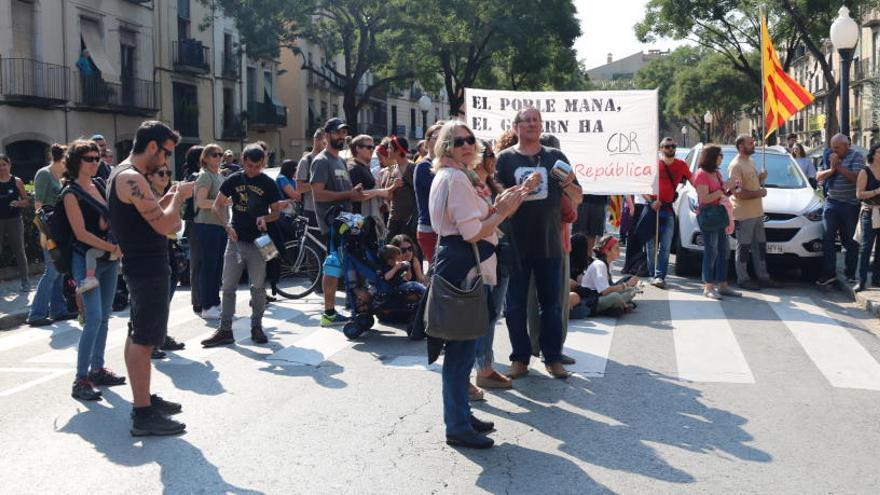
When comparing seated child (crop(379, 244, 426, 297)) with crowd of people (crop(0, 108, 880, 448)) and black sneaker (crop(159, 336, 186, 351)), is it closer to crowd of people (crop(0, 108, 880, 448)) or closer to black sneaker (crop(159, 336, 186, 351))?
crowd of people (crop(0, 108, 880, 448))

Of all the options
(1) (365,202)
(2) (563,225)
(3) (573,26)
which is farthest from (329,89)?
(2) (563,225)

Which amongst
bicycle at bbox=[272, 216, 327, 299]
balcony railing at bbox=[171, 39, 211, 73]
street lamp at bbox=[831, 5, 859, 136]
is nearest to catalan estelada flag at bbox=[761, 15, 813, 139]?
street lamp at bbox=[831, 5, 859, 136]

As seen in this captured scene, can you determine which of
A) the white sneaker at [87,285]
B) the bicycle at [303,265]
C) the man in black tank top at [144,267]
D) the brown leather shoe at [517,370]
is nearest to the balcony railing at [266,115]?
the bicycle at [303,265]

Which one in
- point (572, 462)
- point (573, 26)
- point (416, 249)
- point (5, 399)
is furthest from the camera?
point (573, 26)

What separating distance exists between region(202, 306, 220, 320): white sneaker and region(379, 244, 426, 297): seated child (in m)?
2.06

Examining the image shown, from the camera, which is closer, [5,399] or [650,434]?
[650,434]

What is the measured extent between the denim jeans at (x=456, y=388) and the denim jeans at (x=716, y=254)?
626 cm

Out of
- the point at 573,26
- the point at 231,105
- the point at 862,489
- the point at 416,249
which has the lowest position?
the point at 862,489

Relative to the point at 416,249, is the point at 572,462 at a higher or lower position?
lower

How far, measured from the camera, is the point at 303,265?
450 inches

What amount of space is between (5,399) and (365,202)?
490 cm

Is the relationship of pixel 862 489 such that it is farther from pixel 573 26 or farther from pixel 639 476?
pixel 573 26

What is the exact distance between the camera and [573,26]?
35.6 meters

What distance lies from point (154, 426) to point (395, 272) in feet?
12.4
